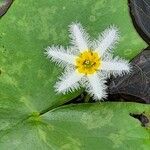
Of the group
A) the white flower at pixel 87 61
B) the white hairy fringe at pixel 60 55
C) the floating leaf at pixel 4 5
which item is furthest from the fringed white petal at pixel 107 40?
the floating leaf at pixel 4 5

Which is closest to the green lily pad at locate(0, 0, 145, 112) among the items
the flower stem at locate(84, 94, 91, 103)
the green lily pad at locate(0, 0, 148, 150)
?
the green lily pad at locate(0, 0, 148, 150)

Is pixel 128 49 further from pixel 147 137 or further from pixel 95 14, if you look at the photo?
pixel 147 137

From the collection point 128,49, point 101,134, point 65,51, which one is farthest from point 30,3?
point 101,134

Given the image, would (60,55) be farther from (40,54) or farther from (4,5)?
(4,5)

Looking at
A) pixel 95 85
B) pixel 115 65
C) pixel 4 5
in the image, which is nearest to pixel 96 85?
pixel 95 85

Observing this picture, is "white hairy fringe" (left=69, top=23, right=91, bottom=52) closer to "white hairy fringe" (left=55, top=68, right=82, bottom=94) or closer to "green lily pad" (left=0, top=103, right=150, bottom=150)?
"white hairy fringe" (left=55, top=68, right=82, bottom=94)

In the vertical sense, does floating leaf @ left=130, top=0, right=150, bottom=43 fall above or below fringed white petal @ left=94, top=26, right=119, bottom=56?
above
